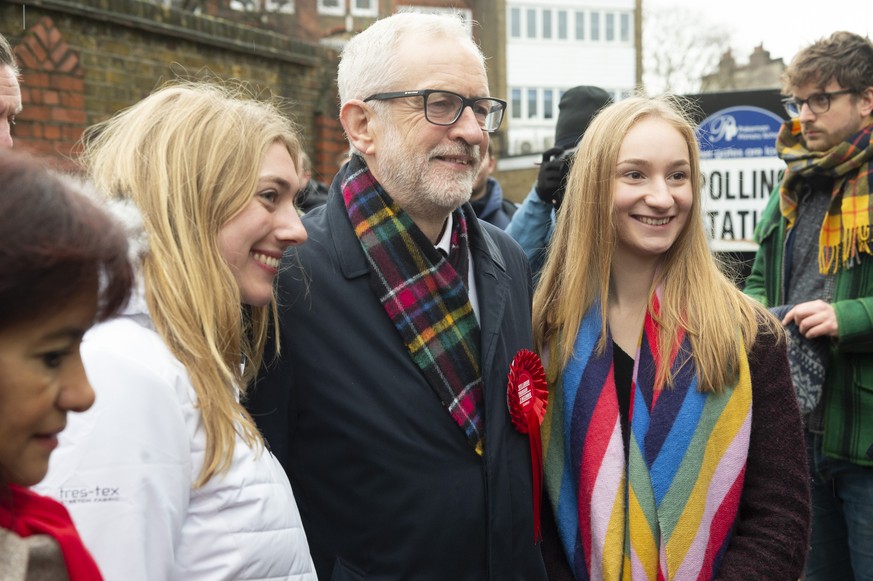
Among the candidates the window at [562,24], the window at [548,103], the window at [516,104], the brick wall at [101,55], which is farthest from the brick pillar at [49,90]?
the window at [562,24]

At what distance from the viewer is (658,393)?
246 centimetres

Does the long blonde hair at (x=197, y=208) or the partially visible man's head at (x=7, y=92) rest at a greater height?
the partially visible man's head at (x=7, y=92)

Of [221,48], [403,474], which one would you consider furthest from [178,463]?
[221,48]

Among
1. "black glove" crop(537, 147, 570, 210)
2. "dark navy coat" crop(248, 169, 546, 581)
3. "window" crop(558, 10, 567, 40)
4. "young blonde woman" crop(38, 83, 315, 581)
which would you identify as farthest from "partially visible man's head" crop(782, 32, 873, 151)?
"window" crop(558, 10, 567, 40)

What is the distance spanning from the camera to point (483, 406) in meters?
2.38

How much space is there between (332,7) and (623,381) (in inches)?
1317

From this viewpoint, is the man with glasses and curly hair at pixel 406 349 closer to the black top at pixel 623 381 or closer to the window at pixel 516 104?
the black top at pixel 623 381

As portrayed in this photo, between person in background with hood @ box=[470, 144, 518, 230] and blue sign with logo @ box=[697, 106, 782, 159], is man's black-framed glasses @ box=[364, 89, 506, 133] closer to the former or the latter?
person in background with hood @ box=[470, 144, 518, 230]

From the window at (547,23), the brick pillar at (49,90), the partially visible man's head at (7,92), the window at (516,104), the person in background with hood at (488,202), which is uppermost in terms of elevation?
the window at (547,23)

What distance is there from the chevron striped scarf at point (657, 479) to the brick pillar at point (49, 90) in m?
4.49

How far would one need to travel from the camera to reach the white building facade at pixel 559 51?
4488 centimetres

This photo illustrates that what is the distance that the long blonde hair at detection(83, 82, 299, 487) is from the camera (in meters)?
1.69

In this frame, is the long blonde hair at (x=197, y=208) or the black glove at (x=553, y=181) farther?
the black glove at (x=553, y=181)

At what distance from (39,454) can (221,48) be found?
689 centimetres
